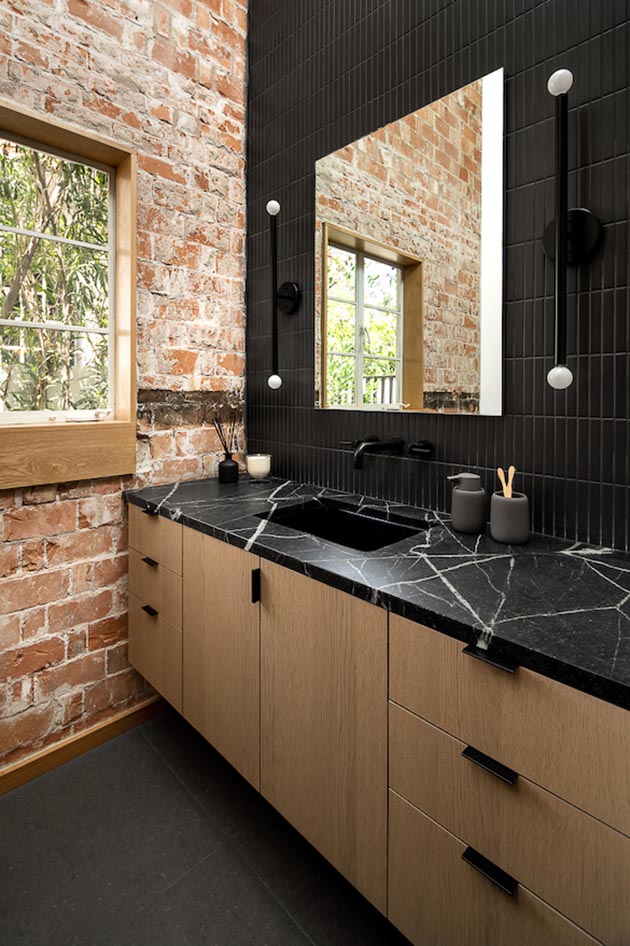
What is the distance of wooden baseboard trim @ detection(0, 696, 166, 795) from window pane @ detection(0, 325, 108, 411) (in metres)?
1.20

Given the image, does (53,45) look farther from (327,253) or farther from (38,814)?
(38,814)

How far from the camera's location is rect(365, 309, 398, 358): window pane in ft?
5.90

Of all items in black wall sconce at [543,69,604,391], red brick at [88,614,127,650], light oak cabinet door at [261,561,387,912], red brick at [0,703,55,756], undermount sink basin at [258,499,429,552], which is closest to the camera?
light oak cabinet door at [261,561,387,912]

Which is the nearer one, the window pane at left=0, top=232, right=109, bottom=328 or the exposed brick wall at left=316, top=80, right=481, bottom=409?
the exposed brick wall at left=316, top=80, right=481, bottom=409

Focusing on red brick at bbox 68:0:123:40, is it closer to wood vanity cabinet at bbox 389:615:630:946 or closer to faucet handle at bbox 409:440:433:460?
faucet handle at bbox 409:440:433:460

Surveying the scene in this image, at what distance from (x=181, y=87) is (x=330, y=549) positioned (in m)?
1.98

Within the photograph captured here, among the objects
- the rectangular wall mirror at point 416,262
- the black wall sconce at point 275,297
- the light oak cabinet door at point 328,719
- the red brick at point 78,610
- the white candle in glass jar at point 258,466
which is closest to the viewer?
the light oak cabinet door at point 328,719

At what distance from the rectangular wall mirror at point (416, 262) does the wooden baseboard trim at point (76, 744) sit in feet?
4.69

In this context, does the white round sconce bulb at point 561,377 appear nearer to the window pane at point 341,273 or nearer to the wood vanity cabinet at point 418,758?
the wood vanity cabinet at point 418,758

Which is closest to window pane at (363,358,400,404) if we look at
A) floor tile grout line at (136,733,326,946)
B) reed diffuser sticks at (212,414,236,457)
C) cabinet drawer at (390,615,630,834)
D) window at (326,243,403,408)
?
window at (326,243,403,408)

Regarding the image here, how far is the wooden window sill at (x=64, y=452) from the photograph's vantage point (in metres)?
1.67

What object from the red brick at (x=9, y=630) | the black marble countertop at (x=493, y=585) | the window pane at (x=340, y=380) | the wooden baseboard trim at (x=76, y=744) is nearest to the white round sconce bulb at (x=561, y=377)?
the black marble countertop at (x=493, y=585)

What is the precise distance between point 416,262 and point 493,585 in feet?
3.67

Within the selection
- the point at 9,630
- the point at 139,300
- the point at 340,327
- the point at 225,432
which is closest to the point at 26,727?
the point at 9,630
